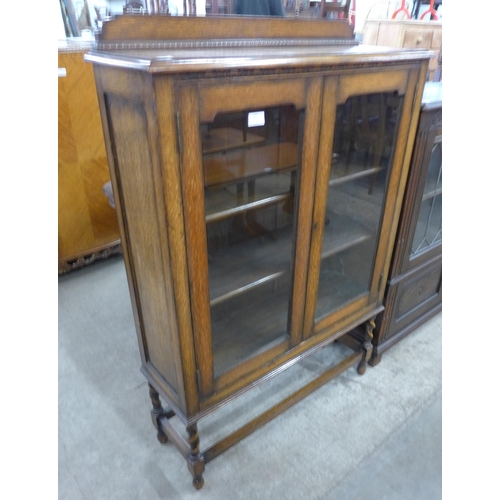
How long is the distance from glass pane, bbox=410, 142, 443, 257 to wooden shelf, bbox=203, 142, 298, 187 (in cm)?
63

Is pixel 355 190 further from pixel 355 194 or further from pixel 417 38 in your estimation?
pixel 417 38

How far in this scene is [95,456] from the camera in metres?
1.33

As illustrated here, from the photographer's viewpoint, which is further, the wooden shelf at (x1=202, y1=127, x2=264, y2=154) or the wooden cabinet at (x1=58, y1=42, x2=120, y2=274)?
the wooden cabinet at (x1=58, y1=42, x2=120, y2=274)

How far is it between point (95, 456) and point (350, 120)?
135cm

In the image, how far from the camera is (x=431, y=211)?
1533 millimetres

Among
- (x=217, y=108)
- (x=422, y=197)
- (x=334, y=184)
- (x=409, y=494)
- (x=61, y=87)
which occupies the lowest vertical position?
(x=409, y=494)

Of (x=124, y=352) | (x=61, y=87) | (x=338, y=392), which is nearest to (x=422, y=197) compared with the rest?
(x=338, y=392)

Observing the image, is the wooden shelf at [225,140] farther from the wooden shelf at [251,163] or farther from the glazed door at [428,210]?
the glazed door at [428,210]

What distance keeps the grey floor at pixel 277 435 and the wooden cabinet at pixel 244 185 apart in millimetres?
111

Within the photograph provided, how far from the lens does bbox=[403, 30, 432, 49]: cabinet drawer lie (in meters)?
2.00

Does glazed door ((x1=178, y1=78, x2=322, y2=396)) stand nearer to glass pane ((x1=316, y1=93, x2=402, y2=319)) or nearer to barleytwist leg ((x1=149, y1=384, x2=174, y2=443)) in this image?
glass pane ((x1=316, y1=93, x2=402, y2=319))

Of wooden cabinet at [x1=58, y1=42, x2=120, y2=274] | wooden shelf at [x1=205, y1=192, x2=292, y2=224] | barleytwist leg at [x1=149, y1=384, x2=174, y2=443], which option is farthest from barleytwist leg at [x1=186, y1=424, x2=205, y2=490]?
wooden cabinet at [x1=58, y1=42, x2=120, y2=274]

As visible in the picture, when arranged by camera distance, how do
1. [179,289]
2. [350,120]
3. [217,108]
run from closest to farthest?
[217,108]
[179,289]
[350,120]

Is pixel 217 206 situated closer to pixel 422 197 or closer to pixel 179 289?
pixel 179 289
